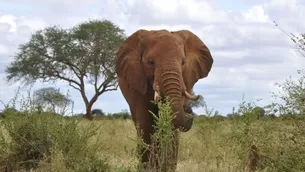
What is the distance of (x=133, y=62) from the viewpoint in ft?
A: 29.5

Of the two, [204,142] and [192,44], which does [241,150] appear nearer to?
[192,44]

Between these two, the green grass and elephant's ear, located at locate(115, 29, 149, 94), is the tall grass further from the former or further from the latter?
elephant's ear, located at locate(115, 29, 149, 94)

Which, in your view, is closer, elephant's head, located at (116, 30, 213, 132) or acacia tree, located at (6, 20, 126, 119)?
elephant's head, located at (116, 30, 213, 132)

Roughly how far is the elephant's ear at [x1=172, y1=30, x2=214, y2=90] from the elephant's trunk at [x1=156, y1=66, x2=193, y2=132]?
0.59 meters

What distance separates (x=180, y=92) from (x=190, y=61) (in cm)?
111

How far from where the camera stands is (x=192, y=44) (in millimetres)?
9320

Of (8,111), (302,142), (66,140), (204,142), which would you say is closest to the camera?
(302,142)

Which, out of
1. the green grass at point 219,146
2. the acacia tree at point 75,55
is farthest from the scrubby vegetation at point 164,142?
the acacia tree at point 75,55

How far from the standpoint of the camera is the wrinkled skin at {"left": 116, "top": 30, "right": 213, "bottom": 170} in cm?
802

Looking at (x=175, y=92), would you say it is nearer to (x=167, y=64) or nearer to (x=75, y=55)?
(x=167, y=64)

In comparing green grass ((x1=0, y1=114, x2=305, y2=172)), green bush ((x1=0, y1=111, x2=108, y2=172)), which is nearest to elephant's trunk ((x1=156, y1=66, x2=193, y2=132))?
green grass ((x1=0, y1=114, x2=305, y2=172))

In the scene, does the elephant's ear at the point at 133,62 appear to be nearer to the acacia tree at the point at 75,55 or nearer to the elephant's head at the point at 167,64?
the elephant's head at the point at 167,64

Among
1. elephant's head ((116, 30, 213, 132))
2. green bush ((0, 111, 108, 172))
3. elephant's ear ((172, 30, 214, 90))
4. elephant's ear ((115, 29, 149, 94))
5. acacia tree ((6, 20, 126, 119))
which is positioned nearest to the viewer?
green bush ((0, 111, 108, 172))

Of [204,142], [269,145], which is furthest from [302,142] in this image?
[204,142]
